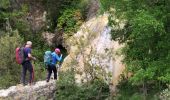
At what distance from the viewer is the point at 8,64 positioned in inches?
1031

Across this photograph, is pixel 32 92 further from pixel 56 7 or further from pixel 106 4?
pixel 56 7

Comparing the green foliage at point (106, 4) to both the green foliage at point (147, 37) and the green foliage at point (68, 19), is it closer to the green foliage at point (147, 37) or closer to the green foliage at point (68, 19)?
the green foliage at point (147, 37)

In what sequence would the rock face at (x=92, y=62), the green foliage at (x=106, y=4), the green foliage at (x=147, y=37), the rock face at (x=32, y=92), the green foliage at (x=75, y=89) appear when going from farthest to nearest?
1. the rock face at (x=92, y=62)
2. the rock face at (x=32, y=92)
3. the green foliage at (x=75, y=89)
4. the green foliage at (x=106, y=4)
5. the green foliage at (x=147, y=37)

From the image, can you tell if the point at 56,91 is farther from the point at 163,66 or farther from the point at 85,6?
the point at 85,6

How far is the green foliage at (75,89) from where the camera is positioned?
71.7ft

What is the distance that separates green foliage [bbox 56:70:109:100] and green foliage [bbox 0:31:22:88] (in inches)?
181

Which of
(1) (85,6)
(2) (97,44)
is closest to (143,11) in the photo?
(2) (97,44)

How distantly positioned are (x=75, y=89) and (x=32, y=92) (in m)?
1.73

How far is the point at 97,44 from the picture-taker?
84.4 ft

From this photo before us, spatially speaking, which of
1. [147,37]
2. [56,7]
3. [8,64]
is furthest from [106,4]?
[56,7]

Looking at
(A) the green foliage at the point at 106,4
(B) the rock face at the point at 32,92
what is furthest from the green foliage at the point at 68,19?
(A) the green foliage at the point at 106,4

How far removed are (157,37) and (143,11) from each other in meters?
1.38

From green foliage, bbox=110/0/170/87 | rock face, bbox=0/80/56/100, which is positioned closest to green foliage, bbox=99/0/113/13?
green foliage, bbox=110/0/170/87

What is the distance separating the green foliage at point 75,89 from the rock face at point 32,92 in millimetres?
405
